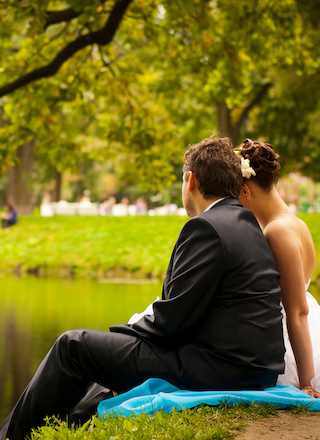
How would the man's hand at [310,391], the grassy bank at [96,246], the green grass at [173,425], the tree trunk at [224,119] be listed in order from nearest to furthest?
the green grass at [173,425] → the man's hand at [310,391] → the grassy bank at [96,246] → the tree trunk at [224,119]

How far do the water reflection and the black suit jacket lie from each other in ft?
7.73

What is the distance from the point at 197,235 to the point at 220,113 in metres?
18.1

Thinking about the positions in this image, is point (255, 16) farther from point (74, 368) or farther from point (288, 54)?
point (74, 368)

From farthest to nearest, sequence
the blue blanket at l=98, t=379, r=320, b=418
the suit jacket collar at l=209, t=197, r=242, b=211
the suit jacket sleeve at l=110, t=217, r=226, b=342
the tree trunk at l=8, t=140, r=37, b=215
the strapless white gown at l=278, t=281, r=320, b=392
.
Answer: the tree trunk at l=8, t=140, r=37, b=215
the strapless white gown at l=278, t=281, r=320, b=392
the suit jacket collar at l=209, t=197, r=242, b=211
the blue blanket at l=98, t=379, r=320, b=418
the suit jacket sleeve at l=110, t=217, r=226, b=342

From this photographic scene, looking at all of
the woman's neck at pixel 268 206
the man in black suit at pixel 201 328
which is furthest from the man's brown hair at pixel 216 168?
the woman's neck at pixel 268 206

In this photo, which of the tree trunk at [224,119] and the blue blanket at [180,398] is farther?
the tree trunk at [224,119]

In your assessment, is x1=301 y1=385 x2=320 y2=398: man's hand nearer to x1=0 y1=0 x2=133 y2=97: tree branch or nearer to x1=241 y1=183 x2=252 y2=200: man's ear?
x1=241 y1=183 x2=252 y2=200: man's ear

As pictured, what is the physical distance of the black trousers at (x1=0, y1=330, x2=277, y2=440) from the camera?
296 cm

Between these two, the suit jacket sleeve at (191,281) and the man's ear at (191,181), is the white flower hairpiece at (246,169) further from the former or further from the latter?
the suit jacket sleeve at (191,281)

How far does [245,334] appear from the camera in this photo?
2852 millimetres

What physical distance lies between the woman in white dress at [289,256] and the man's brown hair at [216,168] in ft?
1.40

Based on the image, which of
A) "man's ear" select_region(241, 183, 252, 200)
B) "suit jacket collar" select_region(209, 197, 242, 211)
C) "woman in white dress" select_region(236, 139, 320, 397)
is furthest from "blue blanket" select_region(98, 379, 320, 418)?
"man's ear" select_region(241, 183, 252, 200)

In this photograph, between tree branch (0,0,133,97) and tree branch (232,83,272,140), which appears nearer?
tree branch (0,0,133,97)

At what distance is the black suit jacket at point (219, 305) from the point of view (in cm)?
281
